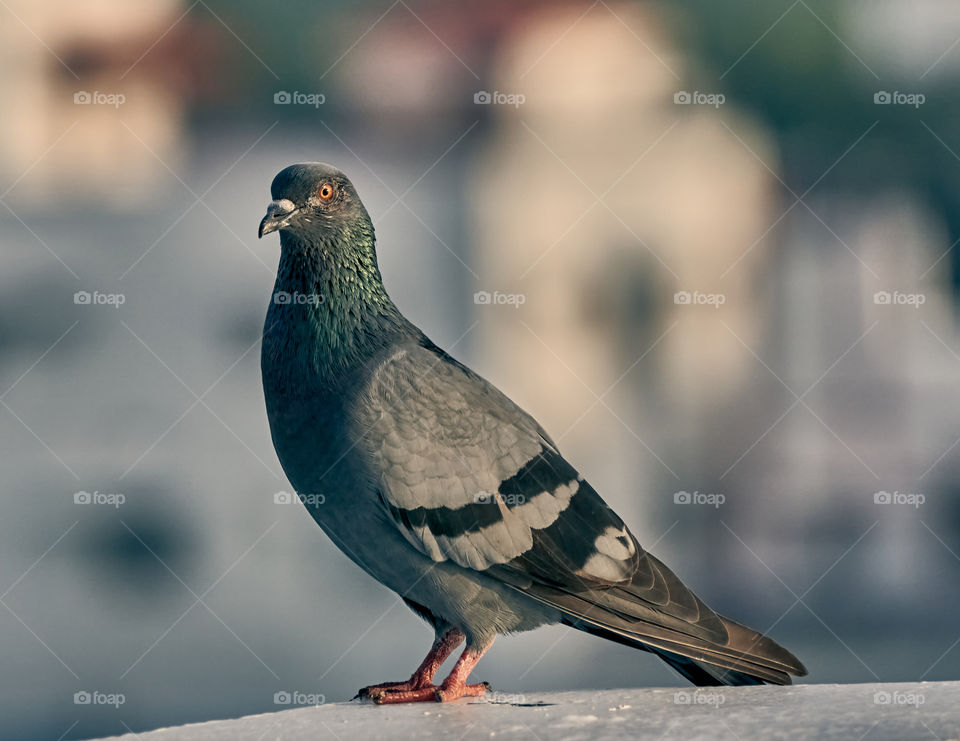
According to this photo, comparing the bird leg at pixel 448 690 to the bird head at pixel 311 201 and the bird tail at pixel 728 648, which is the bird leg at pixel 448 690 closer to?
the bird tail at pixel 728 648

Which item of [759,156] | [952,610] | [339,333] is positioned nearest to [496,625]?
Answer: [339,333]

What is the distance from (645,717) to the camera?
5.22 feet

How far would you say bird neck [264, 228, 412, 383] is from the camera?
177cm

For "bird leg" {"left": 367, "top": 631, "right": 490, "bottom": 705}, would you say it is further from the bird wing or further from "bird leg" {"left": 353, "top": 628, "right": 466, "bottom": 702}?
the bird wing

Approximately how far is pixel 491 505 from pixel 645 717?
0.42 metres

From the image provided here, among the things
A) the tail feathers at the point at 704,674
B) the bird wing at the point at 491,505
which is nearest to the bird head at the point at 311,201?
the bird wing at the point at 491,505

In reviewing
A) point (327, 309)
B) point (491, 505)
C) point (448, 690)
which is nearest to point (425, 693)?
point (448, 690)

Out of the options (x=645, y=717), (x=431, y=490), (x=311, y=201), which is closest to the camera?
(x=645, y=717)

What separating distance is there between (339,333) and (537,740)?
2.44 ft

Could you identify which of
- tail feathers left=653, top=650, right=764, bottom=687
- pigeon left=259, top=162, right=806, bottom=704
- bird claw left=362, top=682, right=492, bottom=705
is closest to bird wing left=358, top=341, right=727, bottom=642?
pigeon left=259, top=162, right=806, bottom=704

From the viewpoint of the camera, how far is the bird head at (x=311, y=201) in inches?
71.2

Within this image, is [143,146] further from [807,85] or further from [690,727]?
[690,727]

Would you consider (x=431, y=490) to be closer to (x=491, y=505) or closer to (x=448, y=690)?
(x=491, y=505)

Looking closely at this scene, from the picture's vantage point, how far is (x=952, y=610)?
4816 millimetres
